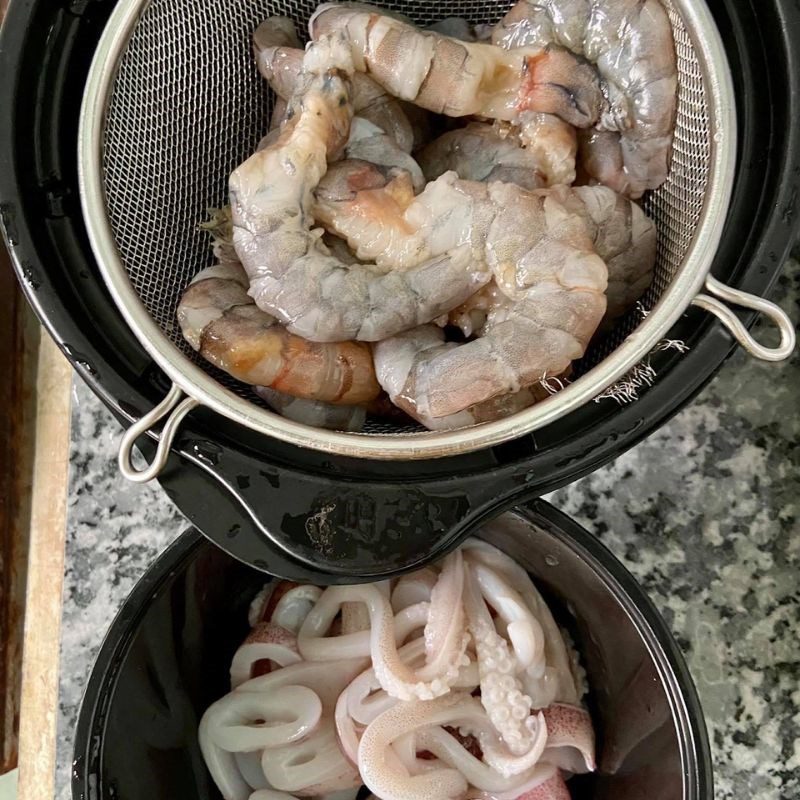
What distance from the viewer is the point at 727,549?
842 mm

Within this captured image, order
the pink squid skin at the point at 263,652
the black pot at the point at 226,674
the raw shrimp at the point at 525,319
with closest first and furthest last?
the raw shrimp at the point at 525,319 < the black pot at the point at 226,674 < the pink squid skin at the point at 263,652

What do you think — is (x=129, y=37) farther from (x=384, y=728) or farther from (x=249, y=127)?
(x=384, y=728)

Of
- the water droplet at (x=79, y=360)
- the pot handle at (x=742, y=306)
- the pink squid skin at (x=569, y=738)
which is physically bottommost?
the pink squid skin at (x=569, y=738)

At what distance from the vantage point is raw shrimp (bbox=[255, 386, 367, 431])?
63cm

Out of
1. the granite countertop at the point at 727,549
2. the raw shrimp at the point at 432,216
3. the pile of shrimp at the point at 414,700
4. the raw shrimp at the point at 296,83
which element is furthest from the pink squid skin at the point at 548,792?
the raw shrimp at the point at 296,83

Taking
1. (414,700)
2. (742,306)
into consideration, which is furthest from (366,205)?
(414,700)

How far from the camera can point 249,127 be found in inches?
28.2

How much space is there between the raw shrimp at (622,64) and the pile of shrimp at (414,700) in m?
0.37

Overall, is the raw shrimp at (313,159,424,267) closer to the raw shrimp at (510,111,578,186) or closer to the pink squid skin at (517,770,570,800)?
the raw shrimp at (510,111,578,186)

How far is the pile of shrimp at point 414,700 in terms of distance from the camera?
754 mm

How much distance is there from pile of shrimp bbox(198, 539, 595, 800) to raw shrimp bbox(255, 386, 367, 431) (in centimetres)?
22

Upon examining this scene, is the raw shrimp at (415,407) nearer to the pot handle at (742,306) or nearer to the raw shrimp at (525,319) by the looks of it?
the raw shrimp at (525,319)

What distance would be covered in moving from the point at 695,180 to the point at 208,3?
386mm

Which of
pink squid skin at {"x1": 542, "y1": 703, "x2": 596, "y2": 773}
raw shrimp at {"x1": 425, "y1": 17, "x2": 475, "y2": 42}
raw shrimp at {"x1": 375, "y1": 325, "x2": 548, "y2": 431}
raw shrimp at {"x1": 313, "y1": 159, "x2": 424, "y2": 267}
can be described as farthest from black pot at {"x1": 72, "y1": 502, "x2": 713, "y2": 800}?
raw shrimp at {"x1": 425, "y1": 17, "x2": 475, "y2": 42}
